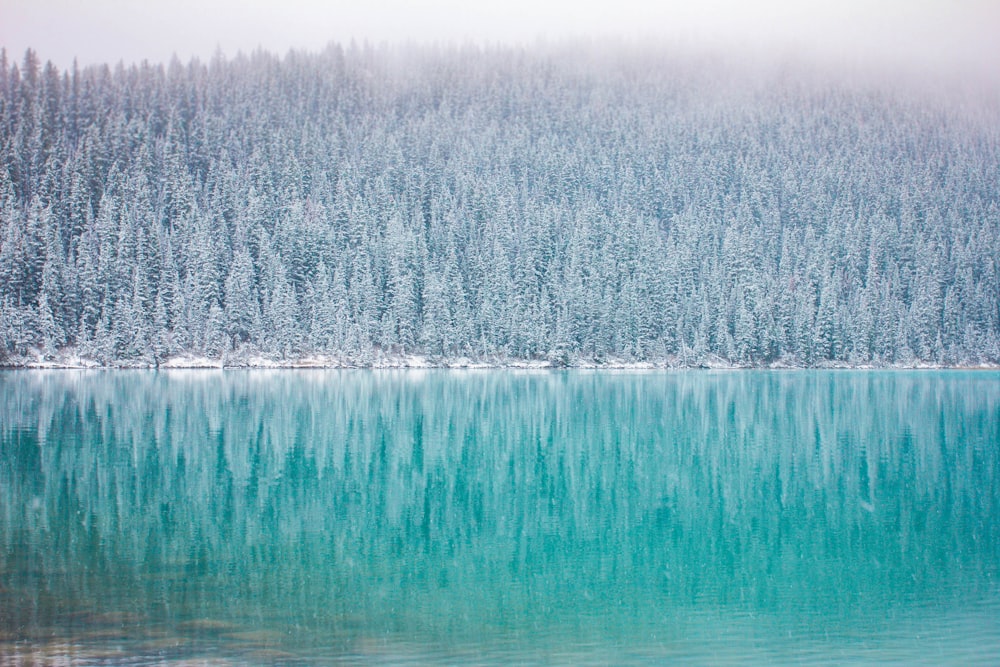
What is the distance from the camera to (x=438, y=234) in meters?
133

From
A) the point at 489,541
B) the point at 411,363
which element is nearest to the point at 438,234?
the point at 411,363

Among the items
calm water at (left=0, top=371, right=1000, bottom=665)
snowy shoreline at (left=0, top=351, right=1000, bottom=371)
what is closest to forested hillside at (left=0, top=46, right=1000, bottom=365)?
snowy shoreline at (left=0, top=351, right=1000, bottom=371)

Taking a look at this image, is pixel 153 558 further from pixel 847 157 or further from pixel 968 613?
pixel 847 157

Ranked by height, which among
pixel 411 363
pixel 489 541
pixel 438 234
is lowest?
pixel 489 541

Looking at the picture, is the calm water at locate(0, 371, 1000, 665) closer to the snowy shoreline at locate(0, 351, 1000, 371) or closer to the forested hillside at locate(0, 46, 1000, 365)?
the snowy shoreline at locate(0, 351, 1000, 371)

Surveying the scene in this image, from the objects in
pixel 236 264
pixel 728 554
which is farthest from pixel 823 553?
pixel 236 264

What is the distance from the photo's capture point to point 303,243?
387ft

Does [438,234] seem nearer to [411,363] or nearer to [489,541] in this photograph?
[411,363]

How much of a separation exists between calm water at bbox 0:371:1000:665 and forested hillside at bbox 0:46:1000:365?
56.0 m

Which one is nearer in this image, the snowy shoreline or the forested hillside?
the snowy shoreline

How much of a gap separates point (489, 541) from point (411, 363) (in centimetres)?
8698

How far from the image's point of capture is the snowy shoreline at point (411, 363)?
301 feet

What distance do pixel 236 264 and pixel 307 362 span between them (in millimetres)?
15515

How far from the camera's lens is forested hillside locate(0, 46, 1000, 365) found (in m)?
103
